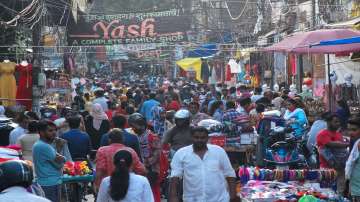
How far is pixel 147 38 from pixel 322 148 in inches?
515

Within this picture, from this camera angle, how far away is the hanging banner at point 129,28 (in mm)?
22656

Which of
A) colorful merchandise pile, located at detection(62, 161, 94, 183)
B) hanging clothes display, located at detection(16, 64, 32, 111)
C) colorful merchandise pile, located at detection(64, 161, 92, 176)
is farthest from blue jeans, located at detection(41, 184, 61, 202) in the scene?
hanging clothes display, located at detection(16, 64, 32, 111)

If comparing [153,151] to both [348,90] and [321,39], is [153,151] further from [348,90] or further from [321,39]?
[348,90]

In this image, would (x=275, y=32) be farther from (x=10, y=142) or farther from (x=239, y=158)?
(x=10, y=142)

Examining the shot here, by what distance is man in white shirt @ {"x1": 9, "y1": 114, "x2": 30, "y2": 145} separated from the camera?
10844mm

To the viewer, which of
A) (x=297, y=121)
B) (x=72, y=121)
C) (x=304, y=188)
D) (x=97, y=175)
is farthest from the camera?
(x=297, y=121)

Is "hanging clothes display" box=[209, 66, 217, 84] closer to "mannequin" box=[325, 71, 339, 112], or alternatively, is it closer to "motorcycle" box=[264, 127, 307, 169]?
"mannequin" box=[325, 71, 339, 112]

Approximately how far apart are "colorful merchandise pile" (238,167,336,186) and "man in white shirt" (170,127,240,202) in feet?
6.72

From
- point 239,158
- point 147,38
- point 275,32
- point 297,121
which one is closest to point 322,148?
point 239,158

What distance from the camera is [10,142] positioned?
1084cm

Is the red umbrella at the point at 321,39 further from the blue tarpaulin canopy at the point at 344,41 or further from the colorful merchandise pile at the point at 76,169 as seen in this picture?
the colorful merchandise pile at the point at 76,169

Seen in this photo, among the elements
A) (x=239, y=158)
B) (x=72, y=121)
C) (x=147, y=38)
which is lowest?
(x=239, y=158)

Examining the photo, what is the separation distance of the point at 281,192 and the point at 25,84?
8.82 m

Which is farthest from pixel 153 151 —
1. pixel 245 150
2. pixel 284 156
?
pixel 245 150
